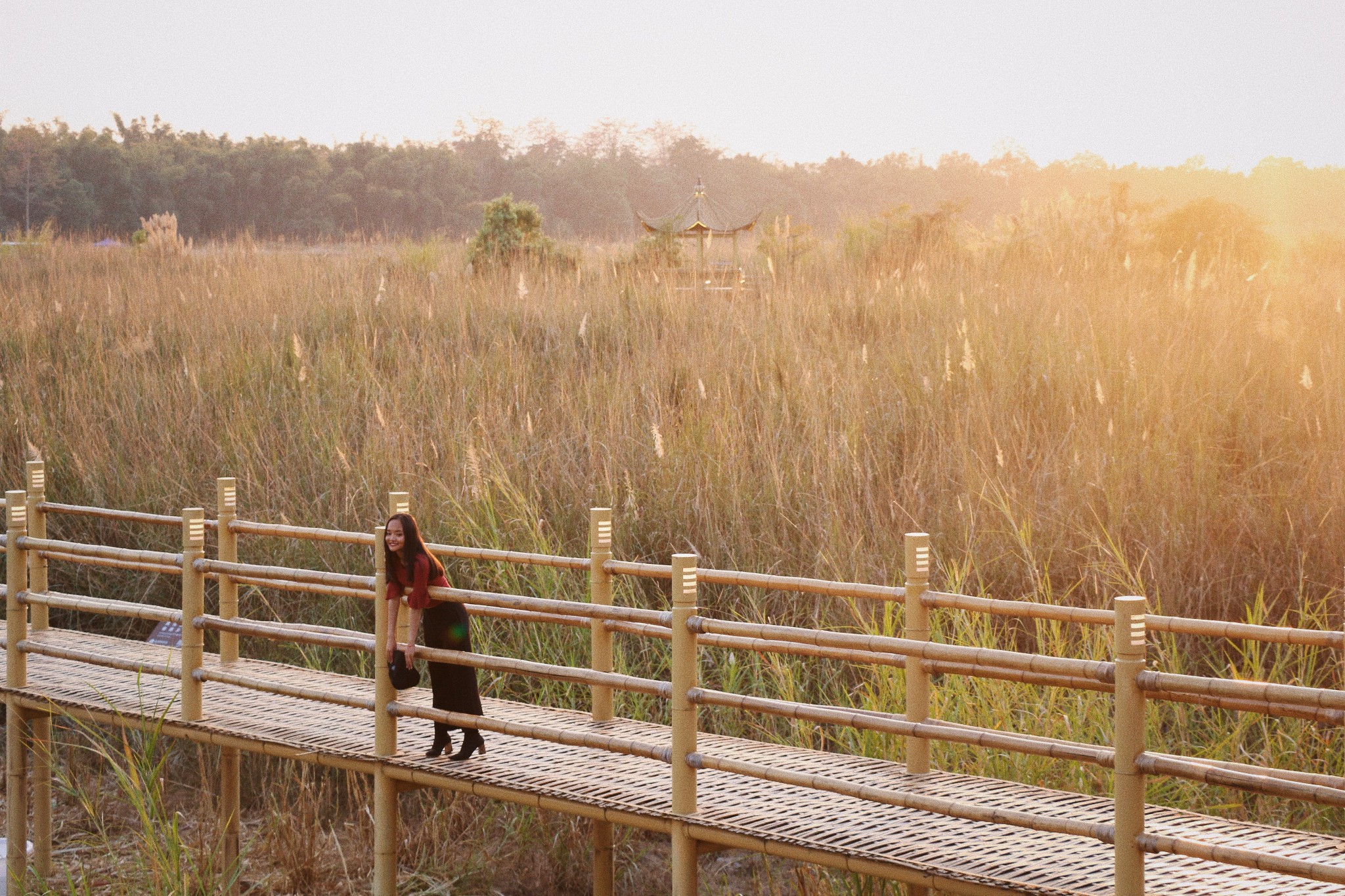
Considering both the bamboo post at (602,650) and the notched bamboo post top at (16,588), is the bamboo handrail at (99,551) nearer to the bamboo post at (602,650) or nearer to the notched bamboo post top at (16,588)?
the notched bamboo post top at (16,588)

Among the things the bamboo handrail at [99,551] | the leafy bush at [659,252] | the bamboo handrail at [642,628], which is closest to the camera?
the bamboo handrail at [642,628]

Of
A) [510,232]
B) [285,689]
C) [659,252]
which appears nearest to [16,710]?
[285,689]

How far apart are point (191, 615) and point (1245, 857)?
317 centimetres

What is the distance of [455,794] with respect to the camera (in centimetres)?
518

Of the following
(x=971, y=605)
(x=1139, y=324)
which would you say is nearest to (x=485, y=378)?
(x=1139, y=324)

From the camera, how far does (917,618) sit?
351 centimetres

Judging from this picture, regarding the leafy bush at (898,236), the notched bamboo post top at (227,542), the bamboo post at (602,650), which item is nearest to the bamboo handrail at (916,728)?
the bamboo post at (602,650)

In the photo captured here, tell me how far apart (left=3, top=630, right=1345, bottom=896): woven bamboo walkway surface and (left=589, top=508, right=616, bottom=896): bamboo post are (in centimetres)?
9

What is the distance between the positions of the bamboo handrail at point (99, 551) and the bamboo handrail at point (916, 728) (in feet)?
6.79

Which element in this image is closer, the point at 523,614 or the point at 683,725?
the point at 683,725

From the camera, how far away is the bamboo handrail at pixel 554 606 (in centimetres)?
345

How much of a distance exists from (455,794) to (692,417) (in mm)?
2101

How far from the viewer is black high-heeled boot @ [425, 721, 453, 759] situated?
387 cm

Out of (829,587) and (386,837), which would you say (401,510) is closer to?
(386,837)
